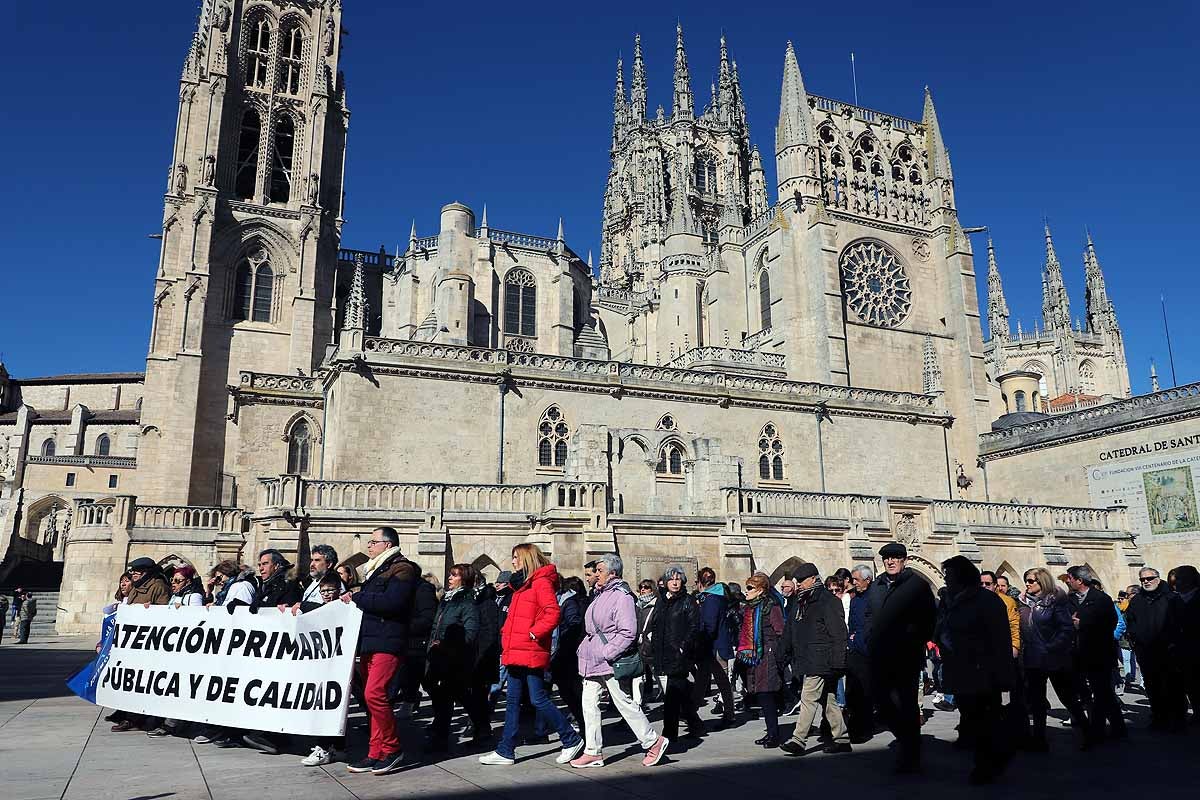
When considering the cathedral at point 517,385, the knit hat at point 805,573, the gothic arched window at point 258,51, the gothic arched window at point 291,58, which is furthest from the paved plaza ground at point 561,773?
the gothic arched window at point 291,58

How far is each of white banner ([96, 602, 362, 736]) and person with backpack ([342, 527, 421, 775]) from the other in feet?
1.02

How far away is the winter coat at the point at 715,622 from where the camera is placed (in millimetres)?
9922

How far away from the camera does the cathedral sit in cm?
2245

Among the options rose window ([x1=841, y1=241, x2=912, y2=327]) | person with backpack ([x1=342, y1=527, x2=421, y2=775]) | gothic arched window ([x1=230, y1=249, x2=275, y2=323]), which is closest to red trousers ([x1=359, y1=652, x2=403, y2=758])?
person with backpack ([x1=342, y1=527, x2=421, y2=775])

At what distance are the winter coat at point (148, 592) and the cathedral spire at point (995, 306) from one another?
7790 centimetres

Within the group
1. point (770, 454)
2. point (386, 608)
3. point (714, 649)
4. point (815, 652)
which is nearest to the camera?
point (386, 608)

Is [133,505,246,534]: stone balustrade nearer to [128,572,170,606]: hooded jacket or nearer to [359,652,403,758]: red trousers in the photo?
[128,572,170,606]: hooded jacket

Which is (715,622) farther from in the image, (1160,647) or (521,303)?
(521,303)

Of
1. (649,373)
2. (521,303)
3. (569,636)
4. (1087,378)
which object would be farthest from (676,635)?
(1087,378)

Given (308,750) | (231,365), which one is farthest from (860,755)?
(231,365)

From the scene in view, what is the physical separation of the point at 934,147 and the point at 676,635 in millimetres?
40577

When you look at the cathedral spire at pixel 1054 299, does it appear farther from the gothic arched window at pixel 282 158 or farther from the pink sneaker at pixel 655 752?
the pink sneaker at pixel 655 752

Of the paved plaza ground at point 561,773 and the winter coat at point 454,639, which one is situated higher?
the winter coat at point 454,639

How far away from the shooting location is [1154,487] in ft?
94.8
